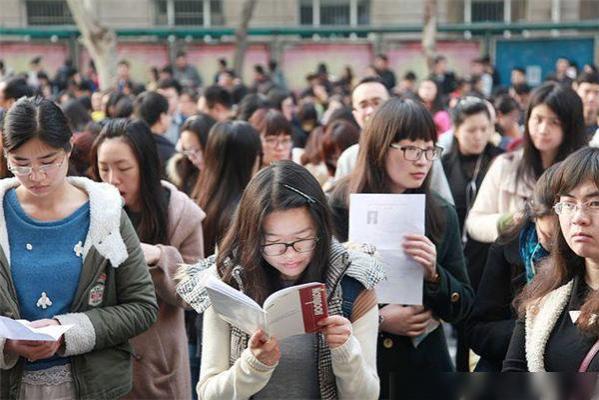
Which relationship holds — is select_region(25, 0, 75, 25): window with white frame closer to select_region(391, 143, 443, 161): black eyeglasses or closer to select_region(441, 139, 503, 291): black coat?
select_region(441, 139, 503, 291): black coat

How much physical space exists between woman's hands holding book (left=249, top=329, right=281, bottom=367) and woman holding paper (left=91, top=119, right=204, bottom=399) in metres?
1.19

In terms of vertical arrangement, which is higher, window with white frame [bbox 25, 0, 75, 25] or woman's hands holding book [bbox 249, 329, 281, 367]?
window with white frame [bbox 25, 0, 75, 25]

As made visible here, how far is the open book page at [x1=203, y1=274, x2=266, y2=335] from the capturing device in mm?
2562

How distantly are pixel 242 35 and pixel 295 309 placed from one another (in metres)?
19.9

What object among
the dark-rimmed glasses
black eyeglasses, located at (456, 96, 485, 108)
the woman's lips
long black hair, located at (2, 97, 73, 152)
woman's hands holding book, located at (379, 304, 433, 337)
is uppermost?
long black hair, located at (2, 97, 73, 152)

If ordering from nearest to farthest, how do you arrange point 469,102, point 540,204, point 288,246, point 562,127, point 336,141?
1. point 288,246
2. point 540,204
3. point 562,127
4. point 336,141
5. point 469,102

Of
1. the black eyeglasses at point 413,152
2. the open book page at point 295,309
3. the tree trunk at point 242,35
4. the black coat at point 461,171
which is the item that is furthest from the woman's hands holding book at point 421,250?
the tree trunk at point 242,35

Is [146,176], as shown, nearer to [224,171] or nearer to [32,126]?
[224,171]

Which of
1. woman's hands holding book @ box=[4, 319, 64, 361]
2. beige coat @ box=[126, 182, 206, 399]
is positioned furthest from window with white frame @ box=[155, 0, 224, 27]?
woman's hands holding book @ box=[4, 319, 64, 361]

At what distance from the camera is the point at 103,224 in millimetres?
3195

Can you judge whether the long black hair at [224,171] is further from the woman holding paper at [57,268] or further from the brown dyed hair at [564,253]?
Answer: the brown dyed hair at [564,253]

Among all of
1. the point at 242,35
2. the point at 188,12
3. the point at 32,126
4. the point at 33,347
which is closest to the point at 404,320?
the point at 33,347

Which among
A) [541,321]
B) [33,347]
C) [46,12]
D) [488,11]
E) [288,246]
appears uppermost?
[46,12]

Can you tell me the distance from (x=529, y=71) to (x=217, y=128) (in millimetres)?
18902
